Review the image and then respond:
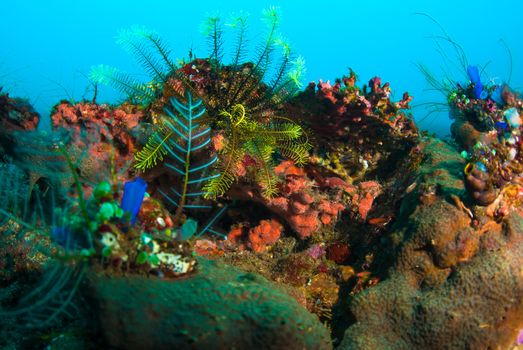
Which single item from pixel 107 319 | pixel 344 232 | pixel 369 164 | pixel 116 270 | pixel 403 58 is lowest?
pixel 107 319

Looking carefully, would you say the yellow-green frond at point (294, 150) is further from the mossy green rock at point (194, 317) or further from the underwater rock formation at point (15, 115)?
the underwater rock formation at point (15, 115)

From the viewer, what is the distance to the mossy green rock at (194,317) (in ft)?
8.03

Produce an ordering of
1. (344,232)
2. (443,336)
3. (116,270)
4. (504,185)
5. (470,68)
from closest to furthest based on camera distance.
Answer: (116,270), (443,336), (504,185), (344,232), (470,68)

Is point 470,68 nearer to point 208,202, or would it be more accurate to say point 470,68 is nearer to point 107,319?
point 208,202

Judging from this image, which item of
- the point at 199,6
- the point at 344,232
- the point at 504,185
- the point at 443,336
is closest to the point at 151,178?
the point at 344,232

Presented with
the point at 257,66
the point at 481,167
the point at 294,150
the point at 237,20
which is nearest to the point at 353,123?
the point at 294,150

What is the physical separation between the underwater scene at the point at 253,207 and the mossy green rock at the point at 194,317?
0.5 inches

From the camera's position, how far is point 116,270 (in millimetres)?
2643

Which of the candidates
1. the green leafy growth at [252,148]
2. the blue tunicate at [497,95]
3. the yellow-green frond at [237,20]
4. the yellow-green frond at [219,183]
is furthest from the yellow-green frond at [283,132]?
the blue tunicate at [497,95]

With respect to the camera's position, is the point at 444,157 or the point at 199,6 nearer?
the point at 444,157

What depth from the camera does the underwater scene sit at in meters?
2.64

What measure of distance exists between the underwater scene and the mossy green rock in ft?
0.04

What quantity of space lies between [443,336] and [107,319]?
3.12 m

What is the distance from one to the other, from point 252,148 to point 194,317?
8.24 ft
